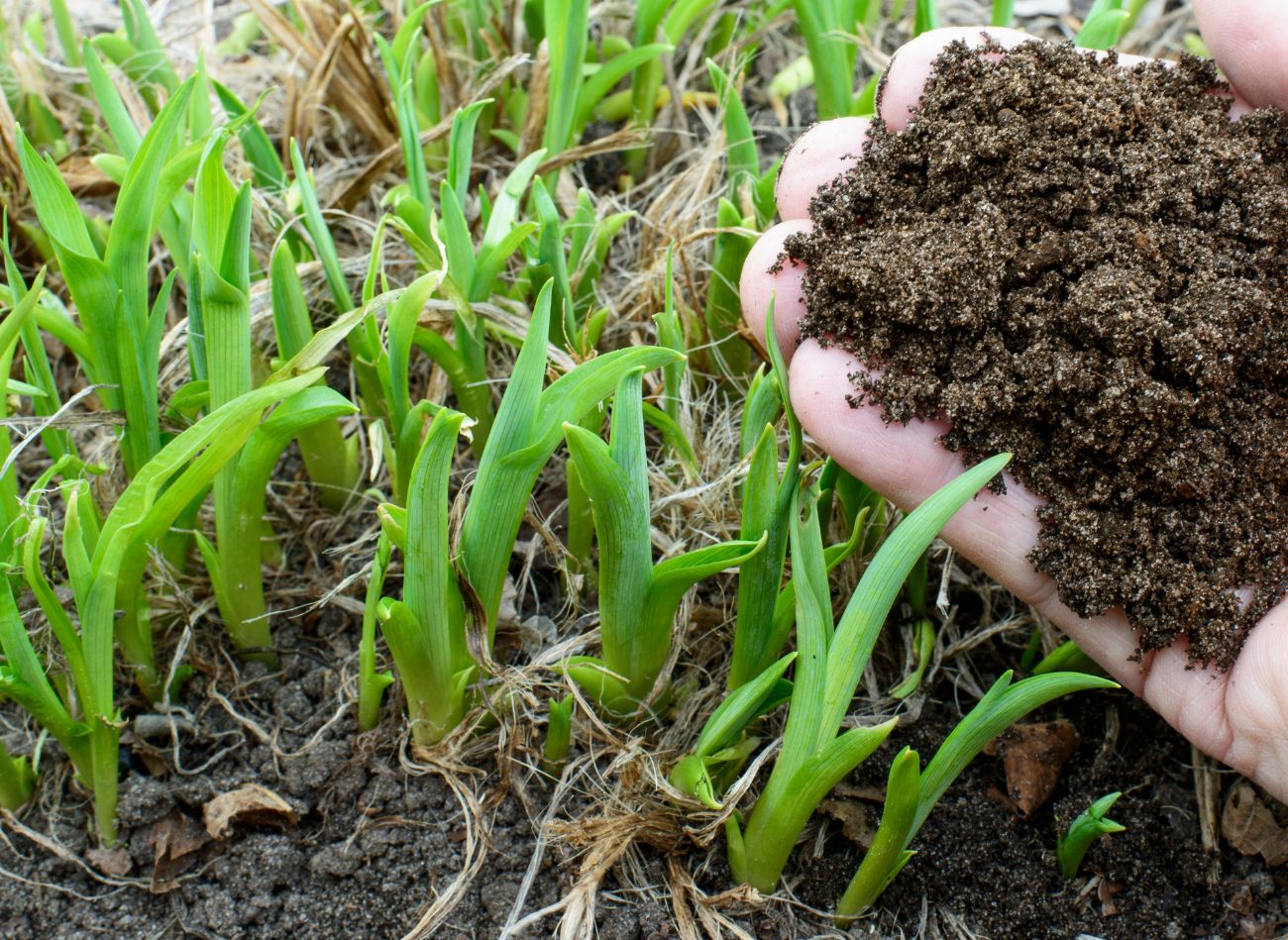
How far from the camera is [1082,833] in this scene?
1.33 m

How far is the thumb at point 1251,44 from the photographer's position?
61.2 inches

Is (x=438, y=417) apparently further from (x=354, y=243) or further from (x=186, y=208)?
(x=354, y=243)

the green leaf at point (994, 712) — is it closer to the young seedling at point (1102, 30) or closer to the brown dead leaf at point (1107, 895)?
the brown dead leaf at point (1107, 895)

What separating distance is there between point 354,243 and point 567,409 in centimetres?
104

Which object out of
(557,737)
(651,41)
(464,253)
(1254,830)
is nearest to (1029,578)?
(1254,830)

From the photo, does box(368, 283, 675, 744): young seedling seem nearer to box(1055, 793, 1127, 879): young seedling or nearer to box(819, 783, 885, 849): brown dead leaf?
box(819, 783, 885, 849): brown dead leaf

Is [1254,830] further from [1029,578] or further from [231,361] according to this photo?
[231,361]

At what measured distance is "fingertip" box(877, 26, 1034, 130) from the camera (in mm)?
1604

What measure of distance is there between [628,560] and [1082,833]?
0.65 m

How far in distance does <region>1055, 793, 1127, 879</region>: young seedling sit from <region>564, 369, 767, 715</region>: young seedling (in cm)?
52

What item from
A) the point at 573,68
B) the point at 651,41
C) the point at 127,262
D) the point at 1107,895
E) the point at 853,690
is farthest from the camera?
the point at 651,41

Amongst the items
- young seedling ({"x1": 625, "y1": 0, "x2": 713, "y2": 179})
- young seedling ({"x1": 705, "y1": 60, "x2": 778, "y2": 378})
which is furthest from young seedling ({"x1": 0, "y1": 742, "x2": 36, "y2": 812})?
young seedling ({"x1": 625, "y1": 0, "x2": 713, "y2": 179})

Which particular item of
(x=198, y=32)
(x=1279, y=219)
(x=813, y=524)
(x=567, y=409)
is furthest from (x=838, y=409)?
(x=198, y=32)

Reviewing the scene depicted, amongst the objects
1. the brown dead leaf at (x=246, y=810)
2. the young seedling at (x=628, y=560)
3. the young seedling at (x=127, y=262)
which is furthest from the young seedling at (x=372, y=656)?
the young seedling at (x=127, y=262)
